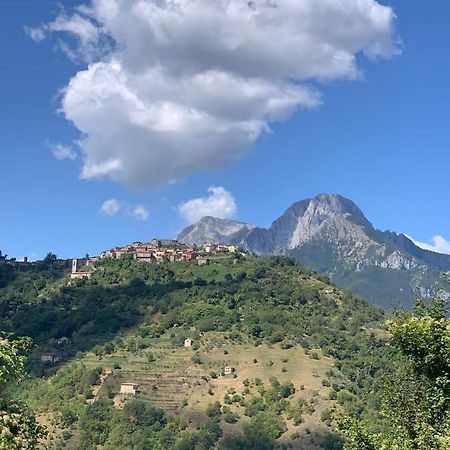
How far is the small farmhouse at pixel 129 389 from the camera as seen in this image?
131 meters

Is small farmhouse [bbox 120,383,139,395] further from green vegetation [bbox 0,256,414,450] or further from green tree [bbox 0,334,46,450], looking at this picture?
green tree [bbox 0,334,46,450]

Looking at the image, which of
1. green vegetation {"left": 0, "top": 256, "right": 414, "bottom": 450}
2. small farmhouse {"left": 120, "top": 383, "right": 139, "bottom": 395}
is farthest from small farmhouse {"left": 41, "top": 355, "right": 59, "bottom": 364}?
small farmhouse {"left": 120, "top": 383, "right": 139, "bottom": 395}

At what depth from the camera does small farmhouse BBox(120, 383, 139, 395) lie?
131m

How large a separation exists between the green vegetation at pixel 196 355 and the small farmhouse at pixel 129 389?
136cm

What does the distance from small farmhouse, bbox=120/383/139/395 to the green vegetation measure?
136cm

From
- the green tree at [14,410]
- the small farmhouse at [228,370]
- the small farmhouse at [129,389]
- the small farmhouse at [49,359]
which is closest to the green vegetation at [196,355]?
the small farmhouse at [49,359]

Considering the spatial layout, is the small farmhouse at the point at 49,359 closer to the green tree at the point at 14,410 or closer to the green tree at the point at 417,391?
the green tree at the point at 14,410

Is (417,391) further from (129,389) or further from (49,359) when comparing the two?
(49,359)

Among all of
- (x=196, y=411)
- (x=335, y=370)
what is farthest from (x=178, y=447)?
(x=335, y=370)

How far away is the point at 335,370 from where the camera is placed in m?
138

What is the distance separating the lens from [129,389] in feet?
429

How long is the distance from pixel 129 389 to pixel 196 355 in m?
18.9

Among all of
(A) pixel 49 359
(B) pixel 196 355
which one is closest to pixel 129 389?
(B) pixel 196 355

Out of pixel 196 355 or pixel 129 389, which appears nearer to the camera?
pixel 129 389
